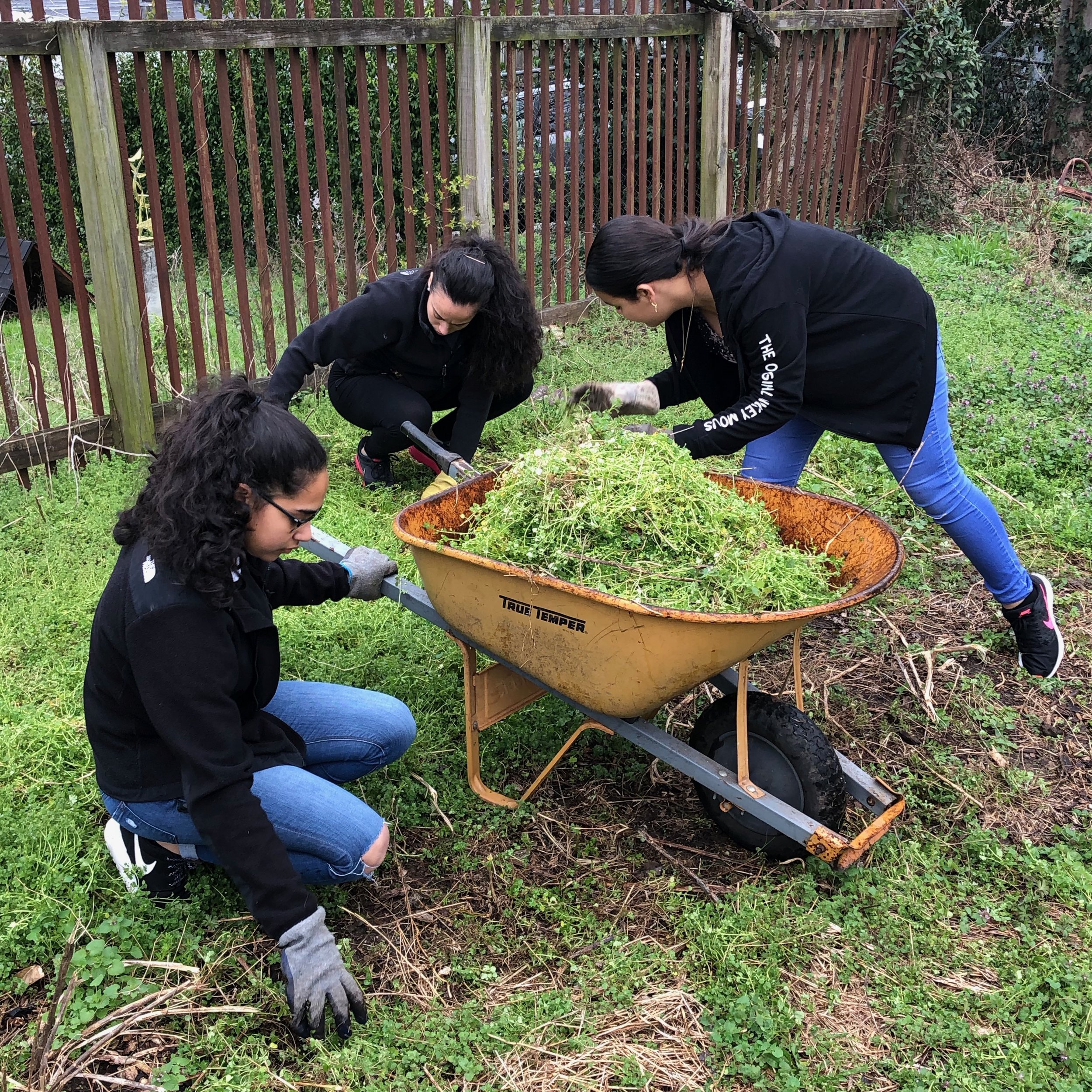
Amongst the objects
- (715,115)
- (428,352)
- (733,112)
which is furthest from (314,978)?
(733,112)

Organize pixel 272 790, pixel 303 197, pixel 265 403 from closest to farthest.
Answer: pixel 265 403, pixel 272 790, pixel 303 197

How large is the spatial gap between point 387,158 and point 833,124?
4.98 metres

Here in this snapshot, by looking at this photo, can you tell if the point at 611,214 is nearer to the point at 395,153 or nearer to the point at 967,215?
the point at 395,153

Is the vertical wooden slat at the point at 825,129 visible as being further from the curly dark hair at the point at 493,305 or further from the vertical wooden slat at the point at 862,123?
the curly dark hair at the point at 493,305

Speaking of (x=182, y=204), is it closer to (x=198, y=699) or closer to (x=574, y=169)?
(x=574, y=169)

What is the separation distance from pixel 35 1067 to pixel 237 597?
3.31 feet

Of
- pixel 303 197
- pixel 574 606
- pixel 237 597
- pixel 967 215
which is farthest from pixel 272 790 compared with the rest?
pixel 967 215

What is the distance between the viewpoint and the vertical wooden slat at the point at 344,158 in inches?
195

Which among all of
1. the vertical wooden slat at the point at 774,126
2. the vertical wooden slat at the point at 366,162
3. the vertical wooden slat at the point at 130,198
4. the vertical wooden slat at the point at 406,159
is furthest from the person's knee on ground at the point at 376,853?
the vertical wooden slat at the point at 774,126

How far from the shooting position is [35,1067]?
2025 millimetres

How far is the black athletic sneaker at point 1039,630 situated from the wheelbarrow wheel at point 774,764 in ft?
3.86

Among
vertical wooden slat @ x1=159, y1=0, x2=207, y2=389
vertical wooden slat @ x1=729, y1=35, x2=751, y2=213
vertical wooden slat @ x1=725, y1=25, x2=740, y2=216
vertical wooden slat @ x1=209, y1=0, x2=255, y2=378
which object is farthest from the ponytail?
vertical wooden slat @ x1=729, y1=35, x2=751, y2=213

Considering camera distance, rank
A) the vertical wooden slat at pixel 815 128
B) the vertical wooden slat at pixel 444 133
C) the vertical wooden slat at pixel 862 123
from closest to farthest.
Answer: the vertical wooden slat at pixel 444 133 < the vertical wooden slat at pixel 815 128 < the vertical wooden slat at pixel 862 123

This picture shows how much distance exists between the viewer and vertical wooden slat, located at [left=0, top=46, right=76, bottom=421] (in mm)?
4055
